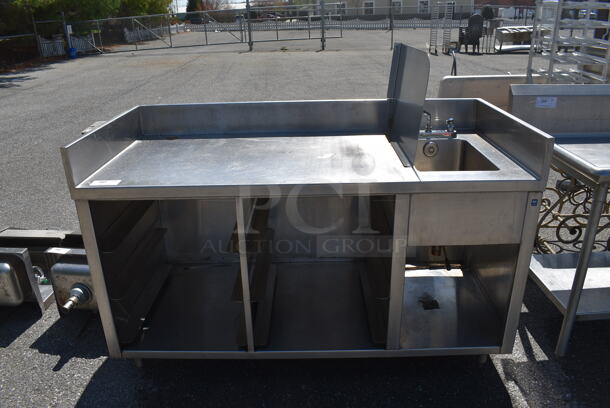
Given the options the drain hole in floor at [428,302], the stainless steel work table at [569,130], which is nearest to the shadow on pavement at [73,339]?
the drain hole in floor at [428,302]

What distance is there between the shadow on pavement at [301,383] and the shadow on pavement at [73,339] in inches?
7.0

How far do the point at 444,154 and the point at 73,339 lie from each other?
7.49 ft

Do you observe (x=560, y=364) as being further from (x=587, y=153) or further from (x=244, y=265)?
(x=244, y=265)

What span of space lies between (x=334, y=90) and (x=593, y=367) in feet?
24.8

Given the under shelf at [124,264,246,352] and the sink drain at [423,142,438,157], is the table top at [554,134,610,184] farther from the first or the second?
the under shelf at [124,264,246,352]

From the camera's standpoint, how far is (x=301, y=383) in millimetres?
2352

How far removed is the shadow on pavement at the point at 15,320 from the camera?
8.89ft

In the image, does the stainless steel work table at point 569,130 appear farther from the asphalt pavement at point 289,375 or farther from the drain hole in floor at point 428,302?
the drain hole in floor at point 428,302

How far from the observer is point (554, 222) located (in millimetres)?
3869

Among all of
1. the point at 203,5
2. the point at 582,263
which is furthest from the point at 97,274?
the point at 203,5

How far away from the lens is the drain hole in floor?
2.70 metres

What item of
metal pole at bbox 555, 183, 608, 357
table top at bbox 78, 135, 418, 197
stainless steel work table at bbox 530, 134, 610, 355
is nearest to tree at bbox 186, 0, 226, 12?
table top at bbox 78, 135, 418, 197

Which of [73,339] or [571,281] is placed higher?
[571,281]

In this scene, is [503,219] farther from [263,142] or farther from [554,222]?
[554,222]
